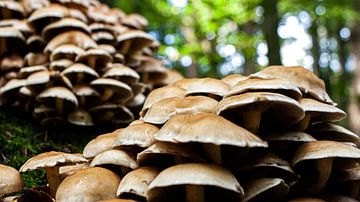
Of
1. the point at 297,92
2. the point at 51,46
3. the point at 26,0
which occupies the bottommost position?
the point at 297,92

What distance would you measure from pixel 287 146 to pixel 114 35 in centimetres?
225

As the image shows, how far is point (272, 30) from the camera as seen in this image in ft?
15.7

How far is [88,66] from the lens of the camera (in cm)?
334

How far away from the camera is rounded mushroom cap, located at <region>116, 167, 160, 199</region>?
1.84m

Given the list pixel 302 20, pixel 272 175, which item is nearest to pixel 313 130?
pixel 272 175

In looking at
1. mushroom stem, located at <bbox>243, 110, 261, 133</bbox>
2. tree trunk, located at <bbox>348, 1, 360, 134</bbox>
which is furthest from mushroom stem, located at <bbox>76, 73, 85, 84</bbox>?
tree trunk, located at <bbox>348, 1, 360, 134</bbox>

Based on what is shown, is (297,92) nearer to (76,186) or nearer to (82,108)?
(76,186)

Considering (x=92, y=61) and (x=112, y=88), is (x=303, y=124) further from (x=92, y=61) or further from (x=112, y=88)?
(x=92, y=61)

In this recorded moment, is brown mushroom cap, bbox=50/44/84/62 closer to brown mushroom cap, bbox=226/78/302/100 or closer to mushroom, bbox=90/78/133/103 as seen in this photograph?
mushroom, bbox=90/78/133/103

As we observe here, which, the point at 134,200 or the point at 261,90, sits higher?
the point at 261,90

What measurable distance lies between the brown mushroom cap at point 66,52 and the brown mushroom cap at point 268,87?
172 centimetres

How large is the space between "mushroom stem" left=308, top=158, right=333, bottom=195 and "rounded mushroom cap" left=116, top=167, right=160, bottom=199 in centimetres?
80

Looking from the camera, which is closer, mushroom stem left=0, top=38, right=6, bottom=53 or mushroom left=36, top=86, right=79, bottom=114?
mushroom left=36, top=86, right=79, bottom=114

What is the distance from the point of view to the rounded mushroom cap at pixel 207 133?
1.69 meters
